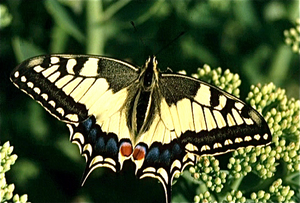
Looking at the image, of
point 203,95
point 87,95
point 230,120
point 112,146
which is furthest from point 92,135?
point 230,120

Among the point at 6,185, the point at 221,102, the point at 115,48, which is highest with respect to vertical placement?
the point at 115,48

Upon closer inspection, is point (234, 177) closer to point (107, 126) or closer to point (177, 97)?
point (177, 97)

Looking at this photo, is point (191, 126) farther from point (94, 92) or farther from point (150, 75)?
point (94, 92)

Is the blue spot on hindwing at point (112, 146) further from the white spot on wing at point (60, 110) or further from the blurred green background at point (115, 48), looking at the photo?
the blurred green background at point (115, 48)

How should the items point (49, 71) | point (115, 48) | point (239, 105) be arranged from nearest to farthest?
point (239, 105) < point (49, 71) < point (115, 48)

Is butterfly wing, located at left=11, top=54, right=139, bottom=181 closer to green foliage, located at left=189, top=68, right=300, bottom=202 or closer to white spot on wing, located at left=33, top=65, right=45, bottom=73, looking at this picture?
white spot on wing, located at left=33, top=65, right=45, bottom=73

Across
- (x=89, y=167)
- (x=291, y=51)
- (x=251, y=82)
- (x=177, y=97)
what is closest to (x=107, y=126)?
(x=89, y=167)
